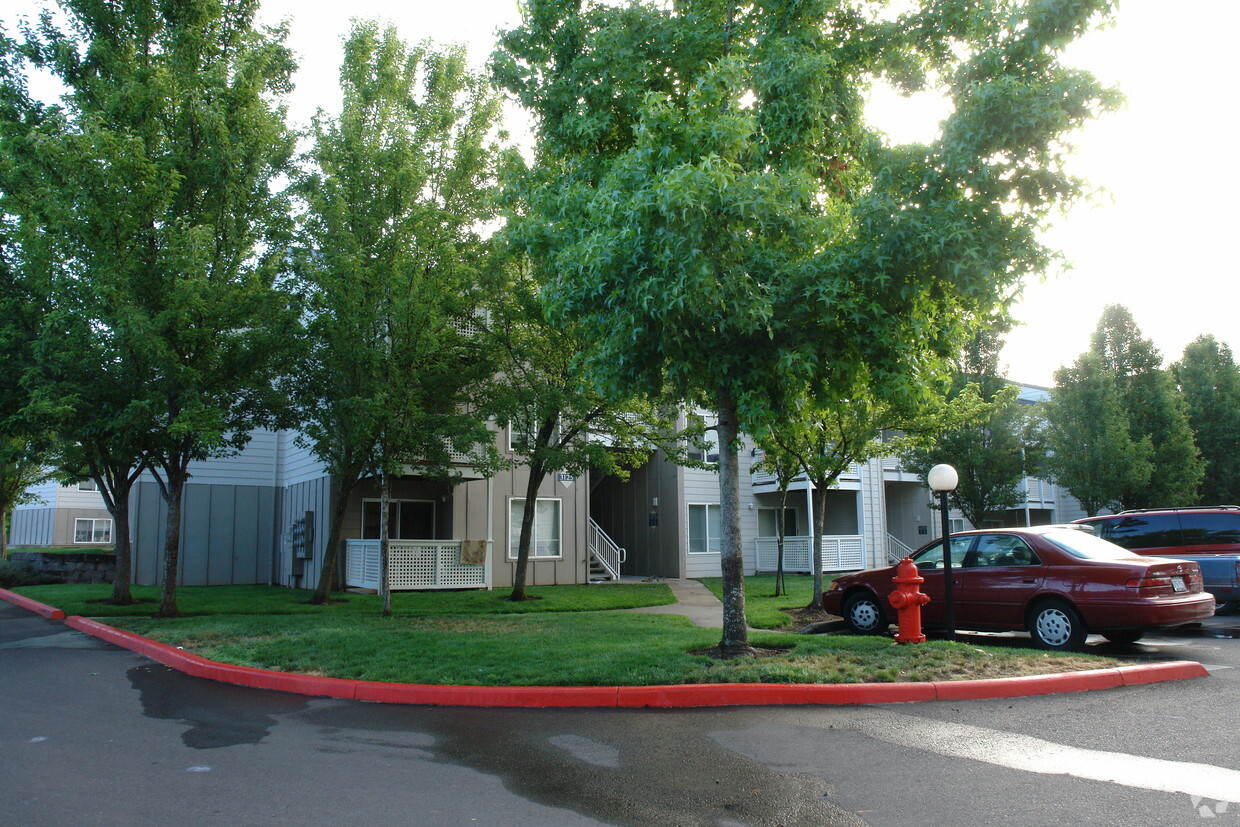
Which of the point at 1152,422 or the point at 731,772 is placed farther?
the point at 1152,422

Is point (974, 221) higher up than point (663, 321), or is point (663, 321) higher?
point (974, 221)

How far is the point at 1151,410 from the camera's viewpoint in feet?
98.8

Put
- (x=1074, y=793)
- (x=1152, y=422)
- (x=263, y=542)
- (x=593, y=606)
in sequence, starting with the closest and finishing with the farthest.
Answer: (x=1074, y=793), (x=593, y=606), (x=263, y=542), (x=1152, y=422)

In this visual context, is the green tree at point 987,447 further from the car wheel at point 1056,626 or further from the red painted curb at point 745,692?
the red painted curb at point 745,692

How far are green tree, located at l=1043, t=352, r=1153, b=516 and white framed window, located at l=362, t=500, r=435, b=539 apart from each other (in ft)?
61.9

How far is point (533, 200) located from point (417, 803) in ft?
22.3

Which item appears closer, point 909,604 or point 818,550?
point 909,604

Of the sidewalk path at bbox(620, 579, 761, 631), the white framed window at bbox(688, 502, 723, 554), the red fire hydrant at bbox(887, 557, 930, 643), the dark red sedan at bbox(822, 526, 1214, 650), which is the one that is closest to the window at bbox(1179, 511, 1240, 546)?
the dark red sedan at bbox(822, 526, 1214, 650)

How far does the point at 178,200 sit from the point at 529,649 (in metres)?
10.3

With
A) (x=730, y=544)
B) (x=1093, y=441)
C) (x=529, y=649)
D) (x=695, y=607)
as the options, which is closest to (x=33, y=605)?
(x=529, y=649)

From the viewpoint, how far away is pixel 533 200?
9.66m

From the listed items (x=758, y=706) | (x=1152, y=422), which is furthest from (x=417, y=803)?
(x=1152, y=422)

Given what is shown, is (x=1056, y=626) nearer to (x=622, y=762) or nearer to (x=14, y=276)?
(x=622, y=762)

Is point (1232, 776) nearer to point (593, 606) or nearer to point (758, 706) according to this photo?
point (758, 706)
